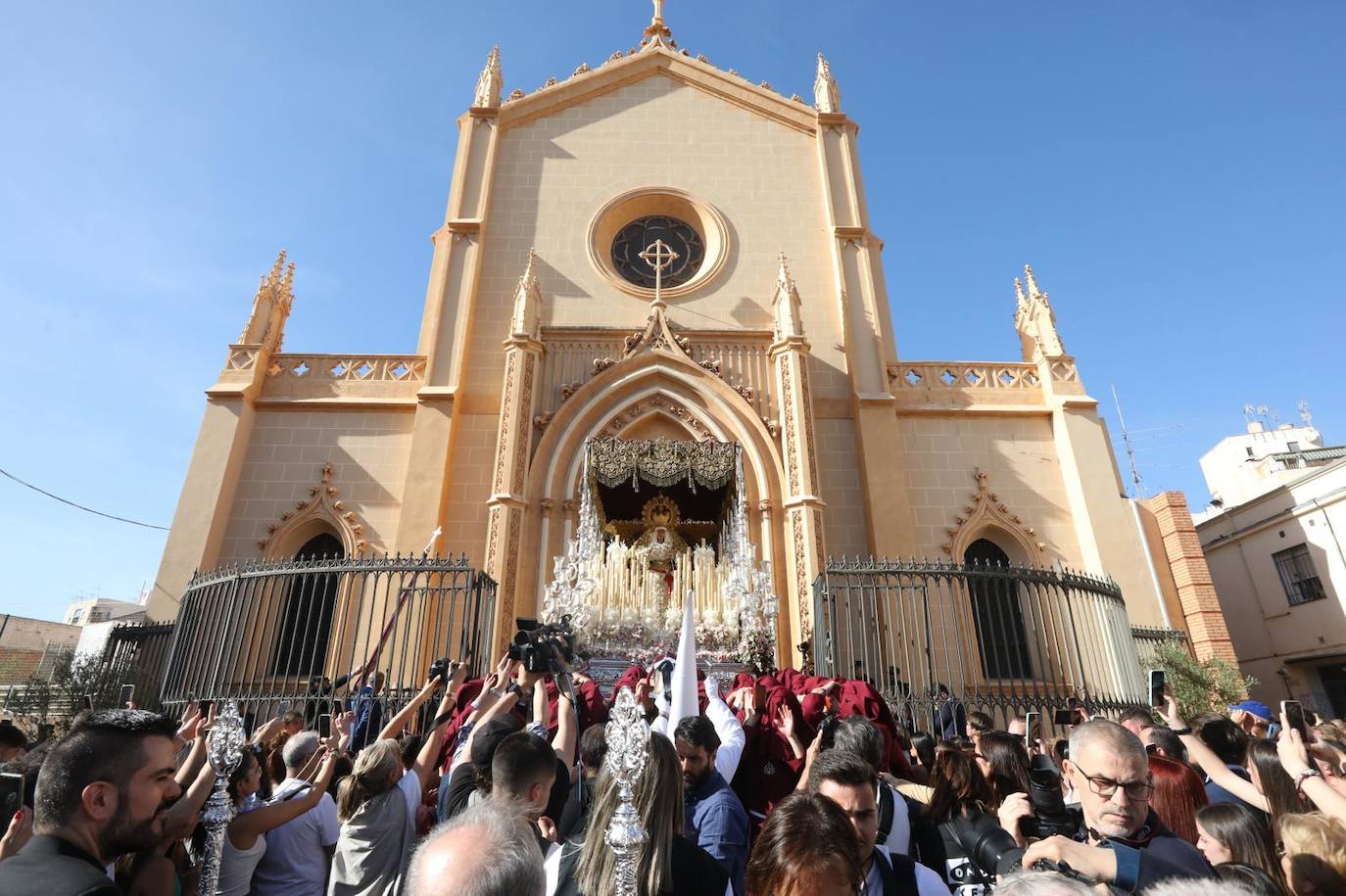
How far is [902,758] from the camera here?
5133 mm

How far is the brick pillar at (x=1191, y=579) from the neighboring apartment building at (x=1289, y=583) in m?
7.23

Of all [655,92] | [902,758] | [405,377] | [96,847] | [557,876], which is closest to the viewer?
[96,847]

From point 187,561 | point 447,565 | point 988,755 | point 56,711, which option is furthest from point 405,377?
point 988,755

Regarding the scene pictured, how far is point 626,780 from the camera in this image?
2.02 metres

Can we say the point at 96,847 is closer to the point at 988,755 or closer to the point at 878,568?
the point at 988,755

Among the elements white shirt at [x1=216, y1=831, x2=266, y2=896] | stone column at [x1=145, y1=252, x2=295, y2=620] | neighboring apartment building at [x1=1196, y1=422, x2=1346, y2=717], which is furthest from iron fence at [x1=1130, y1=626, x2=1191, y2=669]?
stone column at [x1=145, y1=252, x2=295, y2=620]

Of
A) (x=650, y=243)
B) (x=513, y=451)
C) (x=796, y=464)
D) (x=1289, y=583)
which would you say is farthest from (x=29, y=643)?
(x=1289, y=583)

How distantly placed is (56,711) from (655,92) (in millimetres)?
17348

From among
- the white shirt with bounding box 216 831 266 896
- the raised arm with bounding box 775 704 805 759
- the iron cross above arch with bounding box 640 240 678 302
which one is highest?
the iron cross above arch with bounding box 640 240 678 302

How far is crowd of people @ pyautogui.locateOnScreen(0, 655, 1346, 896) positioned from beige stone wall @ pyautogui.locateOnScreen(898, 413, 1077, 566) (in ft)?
30.9

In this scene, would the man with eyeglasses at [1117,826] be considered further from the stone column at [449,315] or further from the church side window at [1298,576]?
the church side window at [1298,576]

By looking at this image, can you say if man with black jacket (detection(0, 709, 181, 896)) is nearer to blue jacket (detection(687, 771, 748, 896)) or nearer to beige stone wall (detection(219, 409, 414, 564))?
blue jacket (detection(687, 771, 748, 896))

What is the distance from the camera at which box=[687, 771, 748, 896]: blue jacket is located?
2885mm

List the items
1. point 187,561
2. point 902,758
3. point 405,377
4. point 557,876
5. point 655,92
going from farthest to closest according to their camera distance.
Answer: point 655,92
point 405,377
point 187,561
point 902,758
point 557,876
